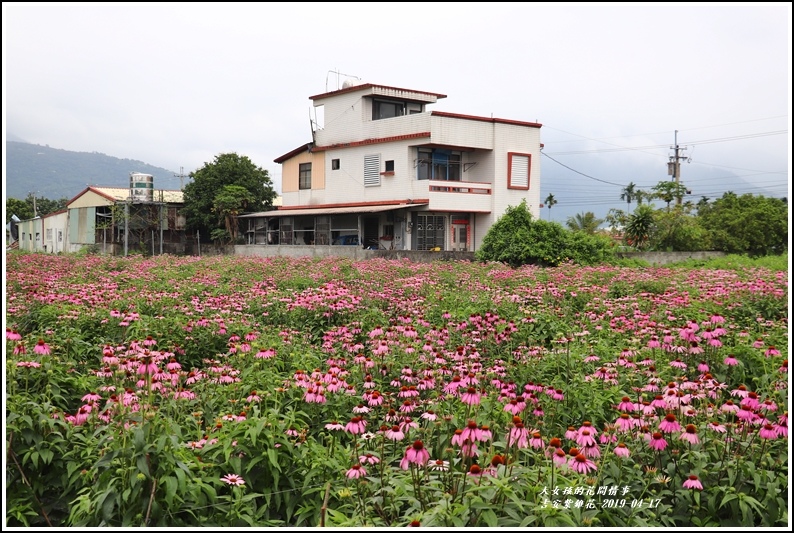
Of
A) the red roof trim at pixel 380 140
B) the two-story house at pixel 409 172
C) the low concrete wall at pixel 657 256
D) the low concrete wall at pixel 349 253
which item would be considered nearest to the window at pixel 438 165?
the two-story house at pixel 409 172

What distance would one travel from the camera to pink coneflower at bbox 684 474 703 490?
3.91m

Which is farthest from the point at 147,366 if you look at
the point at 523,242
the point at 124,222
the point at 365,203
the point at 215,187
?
the point at 124,222

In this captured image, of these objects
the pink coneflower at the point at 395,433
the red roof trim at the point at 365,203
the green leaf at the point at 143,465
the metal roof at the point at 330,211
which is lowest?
the green leaf at the point at 143,465

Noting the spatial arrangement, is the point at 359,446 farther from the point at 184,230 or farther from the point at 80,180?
the point at 80,180

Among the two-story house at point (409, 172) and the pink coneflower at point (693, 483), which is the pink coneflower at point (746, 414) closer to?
the pink coneflower at point (693, 483)

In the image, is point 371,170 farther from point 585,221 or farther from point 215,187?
point 585,221

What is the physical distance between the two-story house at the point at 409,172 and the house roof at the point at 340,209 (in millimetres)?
57

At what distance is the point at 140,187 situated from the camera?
41.1m

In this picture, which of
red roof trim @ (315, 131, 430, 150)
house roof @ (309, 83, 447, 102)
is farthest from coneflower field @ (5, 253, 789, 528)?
house roof @ (309, 83, 447, 102)

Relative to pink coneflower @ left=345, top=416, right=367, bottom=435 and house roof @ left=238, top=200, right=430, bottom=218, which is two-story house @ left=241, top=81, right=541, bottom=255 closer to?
house roof @ left=238, top=200, right=430, bottom=218

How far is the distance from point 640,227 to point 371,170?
12473 mm

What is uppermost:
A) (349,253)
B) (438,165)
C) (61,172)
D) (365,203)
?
(61,172)

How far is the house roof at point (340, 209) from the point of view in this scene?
31.5 metres

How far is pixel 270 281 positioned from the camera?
14.0 m
